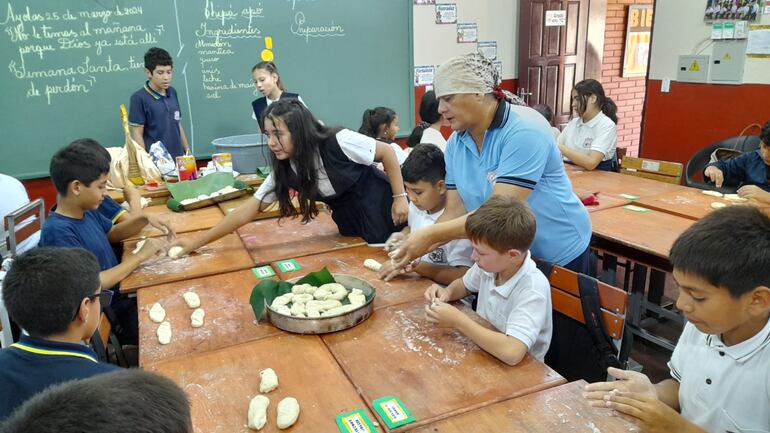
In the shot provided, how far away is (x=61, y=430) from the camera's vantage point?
2.03 feet

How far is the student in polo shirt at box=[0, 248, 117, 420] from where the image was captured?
4.60 feet

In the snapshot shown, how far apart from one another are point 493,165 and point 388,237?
821 millimetres

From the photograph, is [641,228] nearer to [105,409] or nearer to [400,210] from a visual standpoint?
[400,210]

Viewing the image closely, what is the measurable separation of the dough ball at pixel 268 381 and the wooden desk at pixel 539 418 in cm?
44

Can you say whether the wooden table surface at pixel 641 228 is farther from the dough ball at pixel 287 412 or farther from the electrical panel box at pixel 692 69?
the electrical panel box at pixel 692 69

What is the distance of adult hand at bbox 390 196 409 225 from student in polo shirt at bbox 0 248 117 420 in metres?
1.51

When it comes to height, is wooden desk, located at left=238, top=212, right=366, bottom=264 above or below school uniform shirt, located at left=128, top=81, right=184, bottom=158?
below

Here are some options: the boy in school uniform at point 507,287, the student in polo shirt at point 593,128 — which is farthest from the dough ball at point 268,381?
the student in polo shirt at point 593,128

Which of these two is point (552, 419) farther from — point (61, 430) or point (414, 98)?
point (414, 98)

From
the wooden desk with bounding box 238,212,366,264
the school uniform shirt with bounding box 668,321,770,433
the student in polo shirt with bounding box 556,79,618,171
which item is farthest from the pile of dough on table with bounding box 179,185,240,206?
the school uniform shirt with bounding box 668,321,770,433

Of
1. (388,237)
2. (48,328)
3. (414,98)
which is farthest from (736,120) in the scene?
(48,328)

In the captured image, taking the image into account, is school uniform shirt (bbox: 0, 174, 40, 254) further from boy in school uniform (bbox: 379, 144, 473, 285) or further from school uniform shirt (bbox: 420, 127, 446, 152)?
school uniform shirt (bbox: 420, 127, 446, 152)

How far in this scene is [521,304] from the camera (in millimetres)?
1748

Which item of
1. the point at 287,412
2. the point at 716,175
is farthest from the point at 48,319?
the point at 716,175
